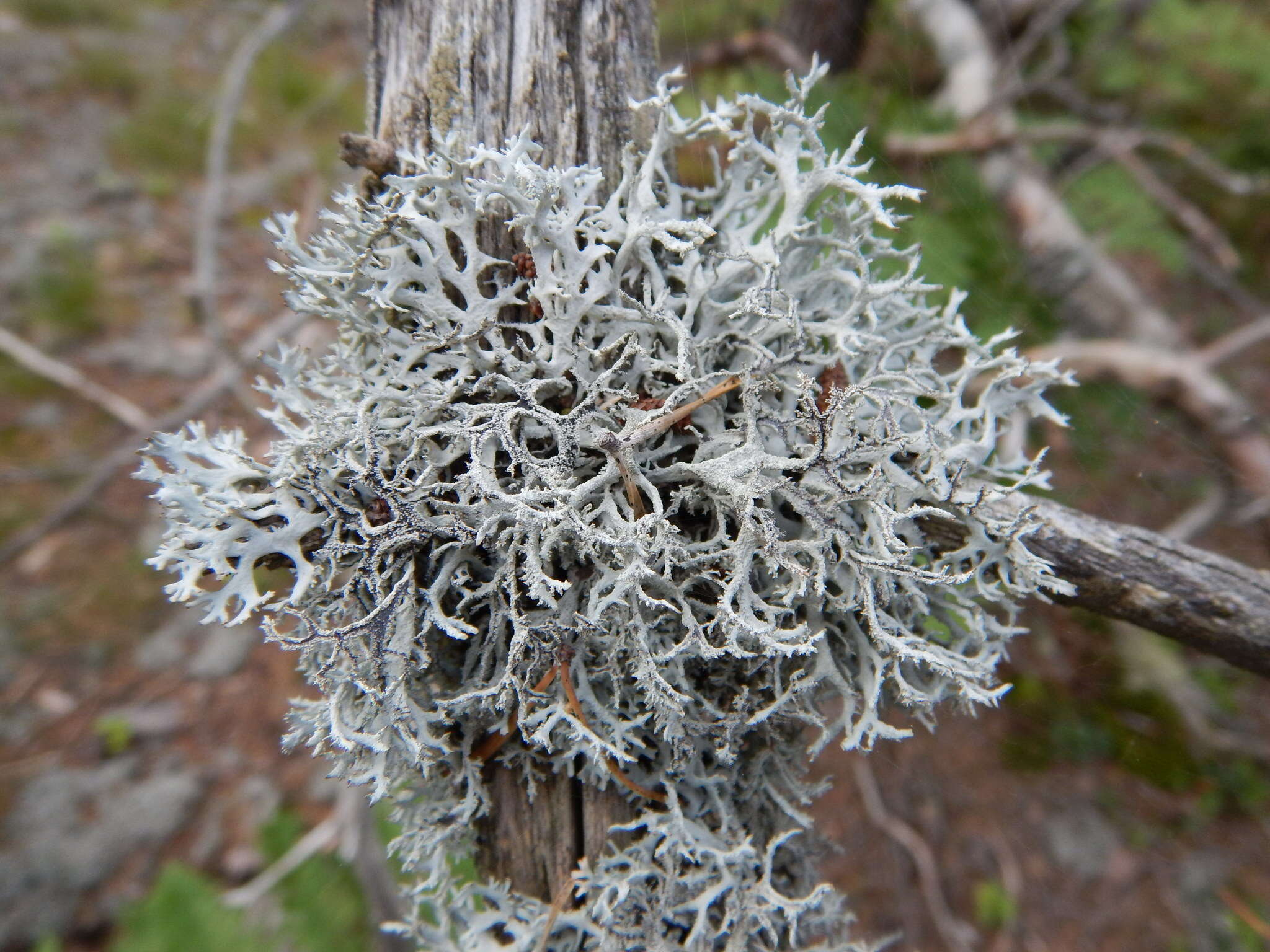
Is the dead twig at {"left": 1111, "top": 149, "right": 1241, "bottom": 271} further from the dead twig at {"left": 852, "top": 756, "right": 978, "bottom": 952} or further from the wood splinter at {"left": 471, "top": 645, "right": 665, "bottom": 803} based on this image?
the wood splinter at {"left": 471, "top": 645, "right": 665, "bottom": 803}

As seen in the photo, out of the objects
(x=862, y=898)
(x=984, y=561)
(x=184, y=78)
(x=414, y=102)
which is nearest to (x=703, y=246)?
(x=414, y=102)

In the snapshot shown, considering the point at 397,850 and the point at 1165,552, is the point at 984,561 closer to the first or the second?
the point at 1165,552

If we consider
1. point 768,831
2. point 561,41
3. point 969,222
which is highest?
point 969,222

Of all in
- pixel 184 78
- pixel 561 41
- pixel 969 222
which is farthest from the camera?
pixel 184 78

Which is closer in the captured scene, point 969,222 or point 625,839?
point 625,839

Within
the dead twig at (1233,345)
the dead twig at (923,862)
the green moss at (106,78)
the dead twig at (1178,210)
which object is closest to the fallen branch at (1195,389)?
the dead twig at (1233,345)


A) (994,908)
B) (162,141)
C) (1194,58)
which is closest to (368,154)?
(994,908)

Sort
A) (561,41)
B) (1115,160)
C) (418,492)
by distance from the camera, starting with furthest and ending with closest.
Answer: (1115,160), (561,41), (418,492)
